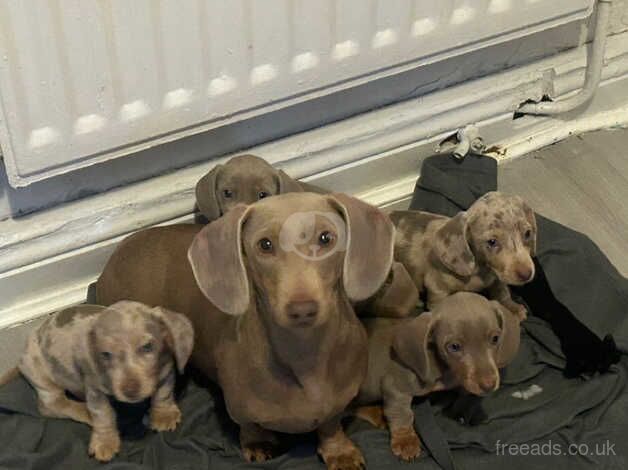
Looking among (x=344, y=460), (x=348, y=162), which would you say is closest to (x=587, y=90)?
(x=348, y=162)

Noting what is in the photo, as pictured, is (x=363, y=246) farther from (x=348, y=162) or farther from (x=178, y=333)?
(x=348, y=162)

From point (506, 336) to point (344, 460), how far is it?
0.35m

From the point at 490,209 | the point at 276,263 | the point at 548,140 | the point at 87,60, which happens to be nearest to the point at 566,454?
the point at 490,209

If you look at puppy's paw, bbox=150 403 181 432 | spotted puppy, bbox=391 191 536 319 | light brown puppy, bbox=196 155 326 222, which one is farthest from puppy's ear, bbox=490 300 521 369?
puppy's paw, bbox=150 403 181 432

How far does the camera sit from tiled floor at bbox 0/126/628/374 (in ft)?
7.18

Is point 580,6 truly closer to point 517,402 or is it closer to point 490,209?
point 490,209

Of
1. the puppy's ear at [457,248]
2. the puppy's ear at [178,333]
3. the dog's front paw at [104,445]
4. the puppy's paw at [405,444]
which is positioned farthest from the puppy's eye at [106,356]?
the puppy's ear at [457,248]

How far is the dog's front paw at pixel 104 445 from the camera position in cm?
171

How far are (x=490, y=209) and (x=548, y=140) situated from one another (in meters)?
0.68

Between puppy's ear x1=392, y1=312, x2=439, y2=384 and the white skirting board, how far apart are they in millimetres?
560

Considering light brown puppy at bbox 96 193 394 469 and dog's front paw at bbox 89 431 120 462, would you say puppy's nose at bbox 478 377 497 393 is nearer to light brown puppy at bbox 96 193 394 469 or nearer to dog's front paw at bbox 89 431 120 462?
light brown puppy at bbox 96 193 394 469

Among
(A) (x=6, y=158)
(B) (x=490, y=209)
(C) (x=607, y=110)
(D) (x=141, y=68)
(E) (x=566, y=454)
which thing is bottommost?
(E) (x=566, y=454)

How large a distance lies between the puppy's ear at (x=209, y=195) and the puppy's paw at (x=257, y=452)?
0.44m

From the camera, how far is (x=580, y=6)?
204 cm
